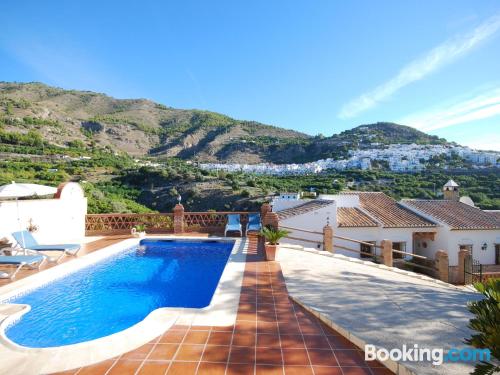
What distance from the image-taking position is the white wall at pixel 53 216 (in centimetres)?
832

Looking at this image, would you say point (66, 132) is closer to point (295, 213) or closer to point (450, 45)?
point (295, 213)

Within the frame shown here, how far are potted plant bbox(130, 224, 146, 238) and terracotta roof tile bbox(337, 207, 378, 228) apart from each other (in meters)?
10.2

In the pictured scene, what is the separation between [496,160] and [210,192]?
56285 millimetres

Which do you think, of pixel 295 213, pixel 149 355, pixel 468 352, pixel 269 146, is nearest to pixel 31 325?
pixel 149 355

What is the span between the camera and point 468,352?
10.3 ft

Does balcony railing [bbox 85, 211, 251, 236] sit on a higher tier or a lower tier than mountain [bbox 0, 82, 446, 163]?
lower

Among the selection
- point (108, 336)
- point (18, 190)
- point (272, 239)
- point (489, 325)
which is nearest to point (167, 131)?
point (18, 190)

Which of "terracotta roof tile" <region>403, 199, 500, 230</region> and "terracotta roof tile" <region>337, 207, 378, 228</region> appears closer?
"terracotta roof tile" <region>337, 207, 378, 228</region>

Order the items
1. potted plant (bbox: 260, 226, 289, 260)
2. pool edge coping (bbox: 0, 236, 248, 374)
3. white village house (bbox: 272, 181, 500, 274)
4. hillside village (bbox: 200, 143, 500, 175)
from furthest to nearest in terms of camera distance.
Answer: hillside village (bbox: 200, 143, 500, 175) < white village house (bbox: 272, 181, 500, 274) < potted plant (bbox: 260, 226, 289, 260) < pool edge coping (bbox: 0, 236, 248, 374)

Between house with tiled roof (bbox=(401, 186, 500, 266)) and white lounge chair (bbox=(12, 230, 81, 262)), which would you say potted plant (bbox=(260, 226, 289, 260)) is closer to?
white lounge chair (bbox=(12, 230, 81, 262))

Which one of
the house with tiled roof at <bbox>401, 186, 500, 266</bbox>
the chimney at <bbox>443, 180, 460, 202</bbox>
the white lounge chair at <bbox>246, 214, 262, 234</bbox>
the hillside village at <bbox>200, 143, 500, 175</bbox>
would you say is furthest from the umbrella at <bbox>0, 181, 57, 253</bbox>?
the hillside village at <bbox>200, 143, 500, 175</bbox>

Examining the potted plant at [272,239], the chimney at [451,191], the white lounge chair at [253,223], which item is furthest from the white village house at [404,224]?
the potted plant at [272,239]

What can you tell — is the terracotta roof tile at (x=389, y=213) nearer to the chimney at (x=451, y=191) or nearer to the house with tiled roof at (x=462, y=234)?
the house with tiled roof at (x=462, y=234)

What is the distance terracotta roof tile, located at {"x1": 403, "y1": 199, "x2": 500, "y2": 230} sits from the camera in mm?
17078
